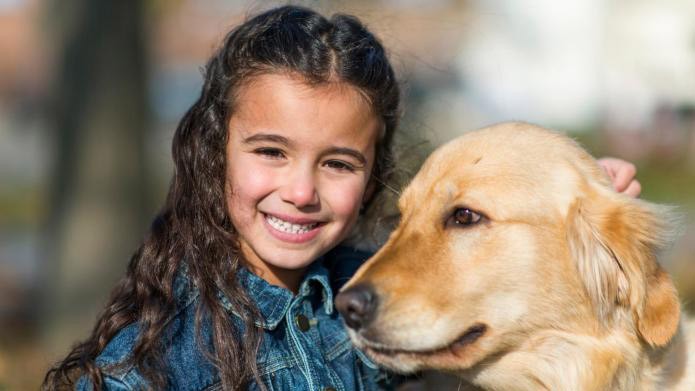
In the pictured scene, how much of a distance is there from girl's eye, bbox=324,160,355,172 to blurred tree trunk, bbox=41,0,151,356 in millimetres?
4742

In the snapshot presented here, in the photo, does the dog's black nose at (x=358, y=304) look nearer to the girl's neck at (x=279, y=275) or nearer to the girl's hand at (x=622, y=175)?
the girl's neck at (x=279, y=275)

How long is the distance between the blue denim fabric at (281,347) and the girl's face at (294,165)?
0.18m

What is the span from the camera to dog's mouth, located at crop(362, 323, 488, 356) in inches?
126

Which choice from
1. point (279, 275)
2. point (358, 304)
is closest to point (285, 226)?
point (279, 275)

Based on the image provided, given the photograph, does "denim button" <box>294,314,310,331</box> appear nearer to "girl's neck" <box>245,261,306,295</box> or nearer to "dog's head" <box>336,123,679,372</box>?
"girl's neck" <box>245,261,306,295</box>

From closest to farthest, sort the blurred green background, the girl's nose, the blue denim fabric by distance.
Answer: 1. the blue denim fabric
2. the girl's nose
3. the blurred green background

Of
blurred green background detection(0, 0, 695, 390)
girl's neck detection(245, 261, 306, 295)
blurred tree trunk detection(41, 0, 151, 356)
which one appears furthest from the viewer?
blurred tree trunk detection(41, 0, 151, 356)

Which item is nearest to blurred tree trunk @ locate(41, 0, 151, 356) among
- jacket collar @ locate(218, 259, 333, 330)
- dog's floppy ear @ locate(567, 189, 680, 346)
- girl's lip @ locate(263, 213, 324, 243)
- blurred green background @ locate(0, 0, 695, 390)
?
blurred green background @ locate(0, 0, 695, 390)

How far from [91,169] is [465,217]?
535 centimetres

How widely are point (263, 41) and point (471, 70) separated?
1645 centimetres

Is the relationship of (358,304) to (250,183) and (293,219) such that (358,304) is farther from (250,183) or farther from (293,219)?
(250,183)

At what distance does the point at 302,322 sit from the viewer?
12.1 feet

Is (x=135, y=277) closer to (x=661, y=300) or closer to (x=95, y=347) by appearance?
(x=95, y=347)

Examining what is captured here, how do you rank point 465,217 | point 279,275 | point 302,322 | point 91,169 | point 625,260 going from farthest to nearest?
point 91,169 → point 279,275 → point 302,322 → point 465,217 → point 625,260
